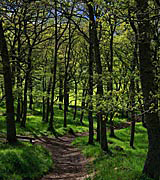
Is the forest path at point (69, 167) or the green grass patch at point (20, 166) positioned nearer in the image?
the green grass patch at point (20, 166)

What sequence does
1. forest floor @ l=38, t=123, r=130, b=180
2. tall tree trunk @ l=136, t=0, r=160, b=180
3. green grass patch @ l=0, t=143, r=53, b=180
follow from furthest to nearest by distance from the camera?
forest floor @ l=38, t=123, r=130, b=180
green grass patch @ l=0, t=143, r=53, b=180
tall tree trunk @ l=136, t=0, r=160, b=180

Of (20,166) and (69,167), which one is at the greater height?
(20,166)

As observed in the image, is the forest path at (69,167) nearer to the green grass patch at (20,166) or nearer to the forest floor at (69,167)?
the forest floor at (69,167)

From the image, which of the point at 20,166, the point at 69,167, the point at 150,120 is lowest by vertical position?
the point at 69,167

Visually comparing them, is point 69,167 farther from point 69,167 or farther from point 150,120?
point 150,120

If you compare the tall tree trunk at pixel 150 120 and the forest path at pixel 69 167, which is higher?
the tall tree trunk at pixel 150 120

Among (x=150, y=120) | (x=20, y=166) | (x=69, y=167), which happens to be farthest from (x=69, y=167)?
(x=150, y=120)

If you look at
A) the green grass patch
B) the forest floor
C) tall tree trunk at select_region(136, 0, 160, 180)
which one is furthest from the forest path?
tall tree trunk at select_region(136, 0, 160, 180)

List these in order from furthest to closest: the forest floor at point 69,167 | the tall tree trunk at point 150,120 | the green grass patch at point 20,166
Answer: the forest floor at point 69,167 → the green grass patch at point 20,166 → the tall tree trunk at point 150,120

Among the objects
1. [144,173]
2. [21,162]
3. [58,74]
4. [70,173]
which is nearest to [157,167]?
[144,173]

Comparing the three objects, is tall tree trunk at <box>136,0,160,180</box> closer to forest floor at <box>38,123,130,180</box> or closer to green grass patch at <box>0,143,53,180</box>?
forest floor at <box>38,123,130,180</box>

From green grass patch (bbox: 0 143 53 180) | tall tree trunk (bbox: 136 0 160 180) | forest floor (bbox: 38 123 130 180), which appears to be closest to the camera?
tall tree trunk (bbox: 136 0 160 180)

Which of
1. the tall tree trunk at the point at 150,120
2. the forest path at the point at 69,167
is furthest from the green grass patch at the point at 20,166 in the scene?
the tall tree trunk at the point at 150,120

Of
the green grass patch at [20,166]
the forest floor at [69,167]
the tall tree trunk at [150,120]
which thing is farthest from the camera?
the forest floor at [69,167]
